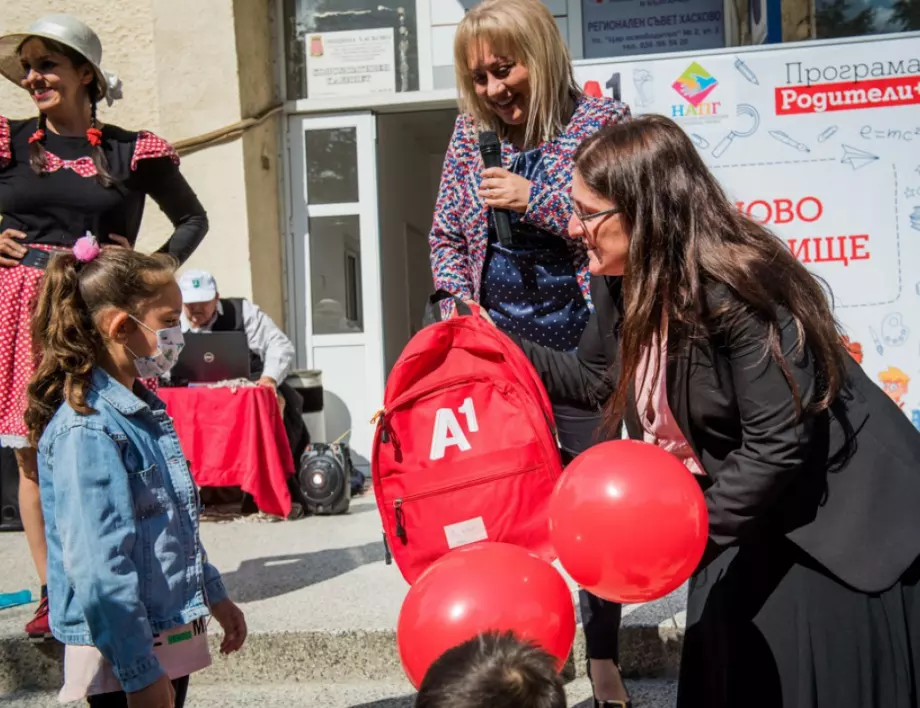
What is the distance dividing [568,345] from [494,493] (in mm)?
574

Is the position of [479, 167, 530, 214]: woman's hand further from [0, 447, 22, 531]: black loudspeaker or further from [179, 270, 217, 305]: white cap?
[0, 447, 22, 531]: black loudspeaker

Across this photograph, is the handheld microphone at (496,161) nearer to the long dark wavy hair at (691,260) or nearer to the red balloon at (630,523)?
the long dark wavy hair at (691,260)

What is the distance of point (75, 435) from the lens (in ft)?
6.80

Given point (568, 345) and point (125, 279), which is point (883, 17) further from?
point (125, 279)

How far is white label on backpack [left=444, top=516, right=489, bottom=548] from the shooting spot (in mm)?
2426

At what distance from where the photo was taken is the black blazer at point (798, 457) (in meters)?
1.81

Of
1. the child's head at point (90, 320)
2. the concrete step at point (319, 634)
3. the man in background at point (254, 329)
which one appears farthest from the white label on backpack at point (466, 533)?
the man in background at point (254, 329)

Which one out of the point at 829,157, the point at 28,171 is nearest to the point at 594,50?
Result: the point at 829,157

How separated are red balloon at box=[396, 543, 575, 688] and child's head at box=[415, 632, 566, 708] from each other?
38cm

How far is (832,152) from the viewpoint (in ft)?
16.9

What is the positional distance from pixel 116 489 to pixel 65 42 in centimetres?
185

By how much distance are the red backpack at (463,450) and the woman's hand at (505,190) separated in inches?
13.1

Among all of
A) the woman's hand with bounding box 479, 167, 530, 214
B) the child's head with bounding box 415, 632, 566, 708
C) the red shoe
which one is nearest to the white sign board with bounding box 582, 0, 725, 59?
the woman's hand with bounding box 479, 167, 530, 214

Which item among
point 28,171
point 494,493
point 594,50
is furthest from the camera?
point 594,50
